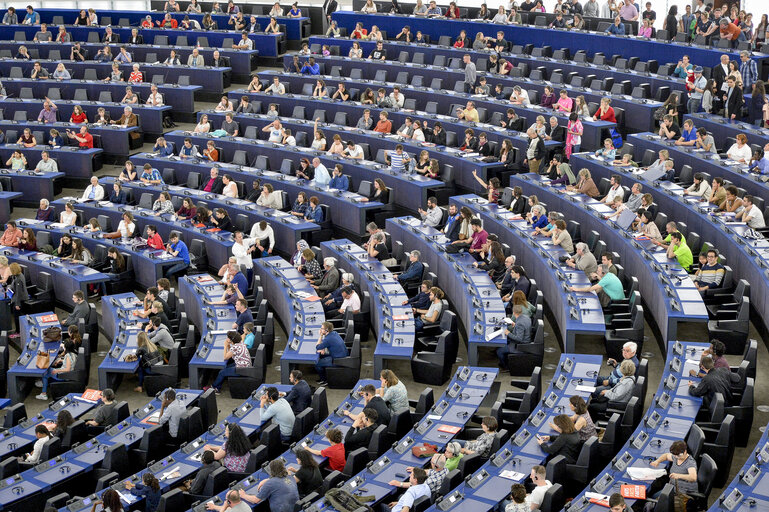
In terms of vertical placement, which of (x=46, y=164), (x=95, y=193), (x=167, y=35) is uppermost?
(x=167, y=35)

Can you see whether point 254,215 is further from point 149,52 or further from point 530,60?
point 149,52

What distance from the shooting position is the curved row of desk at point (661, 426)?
11109 mm

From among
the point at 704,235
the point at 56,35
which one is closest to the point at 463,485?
the point at 704,235

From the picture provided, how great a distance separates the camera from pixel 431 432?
1286cm

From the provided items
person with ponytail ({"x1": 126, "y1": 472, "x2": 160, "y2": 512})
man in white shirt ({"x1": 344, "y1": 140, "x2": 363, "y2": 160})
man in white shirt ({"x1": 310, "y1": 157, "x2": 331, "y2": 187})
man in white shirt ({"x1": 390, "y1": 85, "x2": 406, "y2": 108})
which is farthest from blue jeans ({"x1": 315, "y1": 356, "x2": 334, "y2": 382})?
man in white shirt ({"x1": 390, "y1": 85, "x2": 406, "y2": 108})

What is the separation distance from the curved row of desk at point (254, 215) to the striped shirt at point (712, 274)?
8106 millimetres

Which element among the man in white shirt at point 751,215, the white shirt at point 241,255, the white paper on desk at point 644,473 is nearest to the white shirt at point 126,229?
the white shirt at point 241,255

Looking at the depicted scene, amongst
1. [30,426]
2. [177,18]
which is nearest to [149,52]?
[177,18]

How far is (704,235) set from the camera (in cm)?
1820

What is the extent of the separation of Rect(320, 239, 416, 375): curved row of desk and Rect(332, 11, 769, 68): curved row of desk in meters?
11.2

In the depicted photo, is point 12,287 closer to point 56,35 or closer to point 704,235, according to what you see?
point 704,235

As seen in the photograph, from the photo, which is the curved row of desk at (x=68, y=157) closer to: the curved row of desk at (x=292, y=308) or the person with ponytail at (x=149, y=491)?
the curved row of desk at (x=292, y=308)

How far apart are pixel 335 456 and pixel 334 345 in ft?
11.1

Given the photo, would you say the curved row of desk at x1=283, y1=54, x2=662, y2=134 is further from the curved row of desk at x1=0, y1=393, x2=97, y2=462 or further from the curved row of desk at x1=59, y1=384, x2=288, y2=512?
the curved row of desk at x1=0, y1=393, x2=97, y2=462
